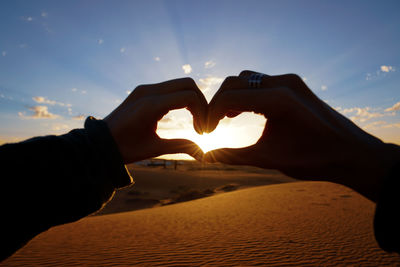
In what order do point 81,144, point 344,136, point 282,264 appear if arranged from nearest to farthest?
point 81,144 → point 344,136 → point 282,264

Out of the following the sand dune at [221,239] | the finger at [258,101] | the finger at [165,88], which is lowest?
the sand dune at [221,239]

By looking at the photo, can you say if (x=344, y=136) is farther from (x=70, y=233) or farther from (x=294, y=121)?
(x=70, y=233)

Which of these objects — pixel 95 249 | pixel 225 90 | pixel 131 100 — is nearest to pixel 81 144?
pixel 131 100

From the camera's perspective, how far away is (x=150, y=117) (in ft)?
4.99

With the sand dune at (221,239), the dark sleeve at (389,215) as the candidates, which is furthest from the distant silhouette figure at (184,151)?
the sand dune at (221,239)

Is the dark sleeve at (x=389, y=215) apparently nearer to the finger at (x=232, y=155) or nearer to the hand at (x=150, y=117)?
the finger at (x=232, y=155)

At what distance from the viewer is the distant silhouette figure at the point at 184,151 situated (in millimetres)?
922

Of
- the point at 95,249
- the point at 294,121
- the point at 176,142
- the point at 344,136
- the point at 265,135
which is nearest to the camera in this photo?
the point at 344,136

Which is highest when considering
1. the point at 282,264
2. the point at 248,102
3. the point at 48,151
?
the point at 248,102

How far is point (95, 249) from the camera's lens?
585cm

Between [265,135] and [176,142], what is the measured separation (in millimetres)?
690

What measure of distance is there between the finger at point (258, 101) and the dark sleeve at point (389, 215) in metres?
0.64

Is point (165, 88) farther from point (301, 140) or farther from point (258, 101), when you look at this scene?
point (301, 140)

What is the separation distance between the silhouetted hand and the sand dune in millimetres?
4503
